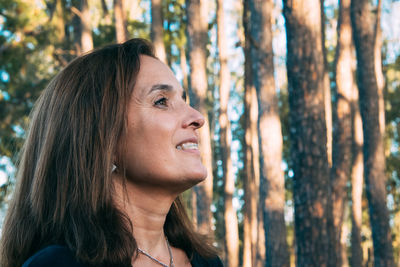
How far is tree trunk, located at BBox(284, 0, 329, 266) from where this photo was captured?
5.93 metres

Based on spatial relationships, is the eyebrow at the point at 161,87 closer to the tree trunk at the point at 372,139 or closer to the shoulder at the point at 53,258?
the shoulder at the point at 53,258

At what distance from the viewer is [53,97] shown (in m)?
2.37

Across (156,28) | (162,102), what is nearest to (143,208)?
(162,102)

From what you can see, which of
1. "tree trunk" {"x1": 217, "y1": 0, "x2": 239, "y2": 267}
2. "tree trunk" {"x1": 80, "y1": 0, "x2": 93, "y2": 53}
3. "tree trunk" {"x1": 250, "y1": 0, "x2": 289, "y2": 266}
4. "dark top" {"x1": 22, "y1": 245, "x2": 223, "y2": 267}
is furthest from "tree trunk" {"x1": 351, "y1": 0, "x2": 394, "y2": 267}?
"dark top" {"x1": 22, "y1": 245, "x2": 223, "y2": 267}

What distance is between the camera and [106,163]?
2.27 meters

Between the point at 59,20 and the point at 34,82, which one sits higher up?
the point at 59,20

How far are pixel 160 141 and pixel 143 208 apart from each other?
0.27 metres

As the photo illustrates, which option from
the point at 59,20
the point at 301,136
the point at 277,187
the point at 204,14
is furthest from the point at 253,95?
the point at 301,136

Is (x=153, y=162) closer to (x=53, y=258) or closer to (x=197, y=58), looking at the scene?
(x=53, y=258)

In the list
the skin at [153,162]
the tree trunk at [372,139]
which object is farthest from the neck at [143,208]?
the tree trunk at [372,139]

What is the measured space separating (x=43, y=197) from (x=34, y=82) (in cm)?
1784

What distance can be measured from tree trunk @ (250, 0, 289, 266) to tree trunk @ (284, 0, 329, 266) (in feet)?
17.7

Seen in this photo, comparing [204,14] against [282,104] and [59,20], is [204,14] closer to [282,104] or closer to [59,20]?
[59,20]

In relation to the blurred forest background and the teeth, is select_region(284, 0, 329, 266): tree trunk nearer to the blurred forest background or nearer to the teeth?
the blurred forest background
